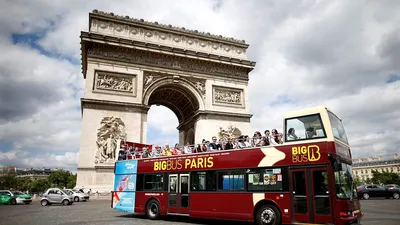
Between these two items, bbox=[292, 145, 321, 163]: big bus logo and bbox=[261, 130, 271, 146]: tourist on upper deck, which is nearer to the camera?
bbox=[292, 145, 321, 163]: big bus logo

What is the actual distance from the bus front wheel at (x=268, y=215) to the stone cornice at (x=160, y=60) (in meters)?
19.5

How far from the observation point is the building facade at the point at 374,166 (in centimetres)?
9344

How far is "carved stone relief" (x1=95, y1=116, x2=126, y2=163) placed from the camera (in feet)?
72.8

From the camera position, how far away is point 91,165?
21.7 metres

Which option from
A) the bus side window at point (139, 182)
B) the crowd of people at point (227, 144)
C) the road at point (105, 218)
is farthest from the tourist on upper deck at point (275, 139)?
the bus side window at point (139, 182)

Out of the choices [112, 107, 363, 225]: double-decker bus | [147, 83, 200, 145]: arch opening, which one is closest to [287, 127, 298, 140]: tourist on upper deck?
[112, 107, 363, 225]: double-decker bus

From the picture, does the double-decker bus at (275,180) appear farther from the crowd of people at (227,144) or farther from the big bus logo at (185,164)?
the crowd of people at (227,144)

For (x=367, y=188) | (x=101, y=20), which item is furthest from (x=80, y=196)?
(x=367, y=188)

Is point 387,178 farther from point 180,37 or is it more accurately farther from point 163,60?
point 163,60

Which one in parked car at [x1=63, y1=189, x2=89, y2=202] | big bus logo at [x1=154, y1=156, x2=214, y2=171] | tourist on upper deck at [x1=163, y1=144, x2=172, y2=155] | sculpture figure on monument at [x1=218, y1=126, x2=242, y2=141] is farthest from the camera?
sculpture figure on monument at [x1=218, y1=126, x2=242, y2=141]

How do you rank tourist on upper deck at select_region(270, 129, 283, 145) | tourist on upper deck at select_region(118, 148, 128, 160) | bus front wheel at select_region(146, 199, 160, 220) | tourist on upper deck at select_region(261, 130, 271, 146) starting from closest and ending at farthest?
tourist on upper deck at select_region(270, 129, 283, 145) < tourist on upper deck at select_region(261, 130, 271, 146) < bus front wheel at select_region(146, 199, 160, 220) < tourist on upper deck at select_region(118, 148, 128, 160)

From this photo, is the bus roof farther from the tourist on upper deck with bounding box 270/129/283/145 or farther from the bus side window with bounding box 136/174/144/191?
the bus side window with bounding box 136/174/144/191

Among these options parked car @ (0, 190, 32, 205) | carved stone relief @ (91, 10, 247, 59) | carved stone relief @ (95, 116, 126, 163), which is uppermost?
carved stone relief @ (91, 10, 247, 59)

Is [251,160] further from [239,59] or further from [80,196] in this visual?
[239,59]
